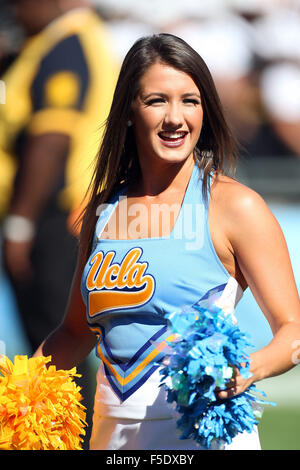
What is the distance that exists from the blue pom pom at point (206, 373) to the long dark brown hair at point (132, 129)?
0.47m

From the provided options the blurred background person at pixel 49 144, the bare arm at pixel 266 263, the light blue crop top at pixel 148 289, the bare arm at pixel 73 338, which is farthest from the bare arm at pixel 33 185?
the bare arm at pixel 266 263

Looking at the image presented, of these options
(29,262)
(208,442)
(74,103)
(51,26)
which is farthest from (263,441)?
(208,442)

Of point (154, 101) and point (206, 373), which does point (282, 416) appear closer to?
point (154, 101)

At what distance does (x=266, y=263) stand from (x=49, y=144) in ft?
10.1

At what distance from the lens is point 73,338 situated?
246 cm

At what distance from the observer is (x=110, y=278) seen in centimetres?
216

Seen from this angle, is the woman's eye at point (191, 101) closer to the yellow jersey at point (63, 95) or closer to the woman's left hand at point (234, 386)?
the woman's left hand at point (234, 386)

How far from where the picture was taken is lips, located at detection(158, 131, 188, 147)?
220cm

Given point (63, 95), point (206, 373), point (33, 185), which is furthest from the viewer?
point (33, 185)

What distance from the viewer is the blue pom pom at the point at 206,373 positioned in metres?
1.81

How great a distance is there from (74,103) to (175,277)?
292 centimetres

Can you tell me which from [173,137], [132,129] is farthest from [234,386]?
[132,129]

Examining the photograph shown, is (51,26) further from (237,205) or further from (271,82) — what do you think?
(237,205)

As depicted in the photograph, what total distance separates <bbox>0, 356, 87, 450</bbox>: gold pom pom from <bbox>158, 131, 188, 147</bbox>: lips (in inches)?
25.4
